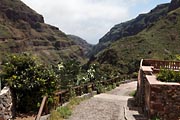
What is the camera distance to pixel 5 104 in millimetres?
12789

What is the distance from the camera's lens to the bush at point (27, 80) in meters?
14.4

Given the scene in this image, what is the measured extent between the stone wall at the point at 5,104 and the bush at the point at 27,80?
885 mm

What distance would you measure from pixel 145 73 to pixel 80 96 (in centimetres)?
466

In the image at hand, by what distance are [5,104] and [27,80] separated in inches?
77.7

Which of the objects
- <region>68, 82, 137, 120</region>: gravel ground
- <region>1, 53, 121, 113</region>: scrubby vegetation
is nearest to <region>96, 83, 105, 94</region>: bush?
<region>68, 82, 137, 120</region>: gravel ground

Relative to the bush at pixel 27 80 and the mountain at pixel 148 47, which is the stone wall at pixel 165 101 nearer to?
the bush at pixel 27 80

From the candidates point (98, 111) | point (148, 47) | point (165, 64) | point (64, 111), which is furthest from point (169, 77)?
point (148, 47)

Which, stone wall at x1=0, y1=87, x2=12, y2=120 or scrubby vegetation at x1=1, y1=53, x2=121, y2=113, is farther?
scrubby vegetation at x1=1, y1=53, x2=121, y2=113

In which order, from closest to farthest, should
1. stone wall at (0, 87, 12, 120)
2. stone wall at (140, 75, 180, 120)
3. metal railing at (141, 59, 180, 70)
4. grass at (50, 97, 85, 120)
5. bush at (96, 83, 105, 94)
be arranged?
stone wall at (0, 87, 12, 120) → stone wall at (140, 75, 180, 120) → grass at (50, 97, 85, 120) → metal railing at (141, 59, 180, 70) → bush at (96, 83, 105, 94)

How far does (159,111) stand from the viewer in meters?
13.2

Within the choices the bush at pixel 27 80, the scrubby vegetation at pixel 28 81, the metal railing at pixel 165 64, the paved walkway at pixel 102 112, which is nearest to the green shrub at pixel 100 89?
the metal railing at pixel 165 64

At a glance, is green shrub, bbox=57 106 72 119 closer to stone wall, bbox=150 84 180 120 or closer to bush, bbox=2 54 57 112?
bush, bbox=2 54 57 112

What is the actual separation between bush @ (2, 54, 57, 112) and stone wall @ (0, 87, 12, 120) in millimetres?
885

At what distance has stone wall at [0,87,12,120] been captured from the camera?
12494 mm
